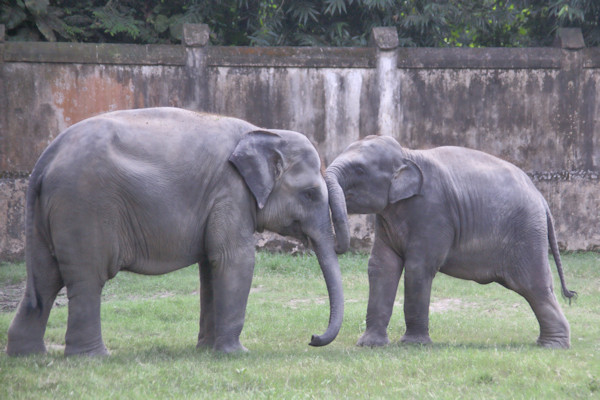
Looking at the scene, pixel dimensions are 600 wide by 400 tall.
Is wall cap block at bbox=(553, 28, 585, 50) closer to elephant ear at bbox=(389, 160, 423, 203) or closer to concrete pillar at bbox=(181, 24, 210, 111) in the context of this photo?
concrete pillar at bbox=(181, 24, 210, 111)

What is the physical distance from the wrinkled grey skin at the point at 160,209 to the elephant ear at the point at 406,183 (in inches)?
27.8

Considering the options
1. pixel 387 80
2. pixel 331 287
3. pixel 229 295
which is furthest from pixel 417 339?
pixel 387 80

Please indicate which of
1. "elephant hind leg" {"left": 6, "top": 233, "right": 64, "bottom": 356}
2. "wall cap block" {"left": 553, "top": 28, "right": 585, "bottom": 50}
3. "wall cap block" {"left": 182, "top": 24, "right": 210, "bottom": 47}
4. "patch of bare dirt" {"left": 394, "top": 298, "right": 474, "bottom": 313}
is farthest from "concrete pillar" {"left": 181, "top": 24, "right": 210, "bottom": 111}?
"elephant hind leg" {"left": 6, "top": 233, "right": 64, "bottom": 356}

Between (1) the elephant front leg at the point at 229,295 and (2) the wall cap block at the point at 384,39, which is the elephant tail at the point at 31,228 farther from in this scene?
(2) the wall cap block at the point at 384,39

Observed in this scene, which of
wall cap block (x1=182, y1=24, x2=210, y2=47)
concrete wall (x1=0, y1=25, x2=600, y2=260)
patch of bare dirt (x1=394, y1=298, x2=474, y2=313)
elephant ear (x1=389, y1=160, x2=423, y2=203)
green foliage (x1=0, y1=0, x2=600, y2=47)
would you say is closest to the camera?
elephant ear (x1=389, y1=160, x2=423, y2=203)

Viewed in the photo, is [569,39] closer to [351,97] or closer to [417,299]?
[351,97]

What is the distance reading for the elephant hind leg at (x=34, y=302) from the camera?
5688 mm

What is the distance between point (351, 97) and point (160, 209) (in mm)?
6757

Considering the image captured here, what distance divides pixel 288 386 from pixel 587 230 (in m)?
8.80

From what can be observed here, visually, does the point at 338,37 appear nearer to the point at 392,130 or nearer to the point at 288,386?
the point at 392,130

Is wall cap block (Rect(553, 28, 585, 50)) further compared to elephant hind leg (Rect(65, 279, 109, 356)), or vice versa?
wall cap block (Rect(553, 28, 585, 50))

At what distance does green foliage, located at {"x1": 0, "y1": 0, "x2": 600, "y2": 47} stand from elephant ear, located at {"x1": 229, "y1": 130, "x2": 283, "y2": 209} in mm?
7747

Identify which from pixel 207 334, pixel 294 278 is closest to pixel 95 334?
pixel 207 334

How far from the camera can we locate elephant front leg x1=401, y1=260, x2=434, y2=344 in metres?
6.54
